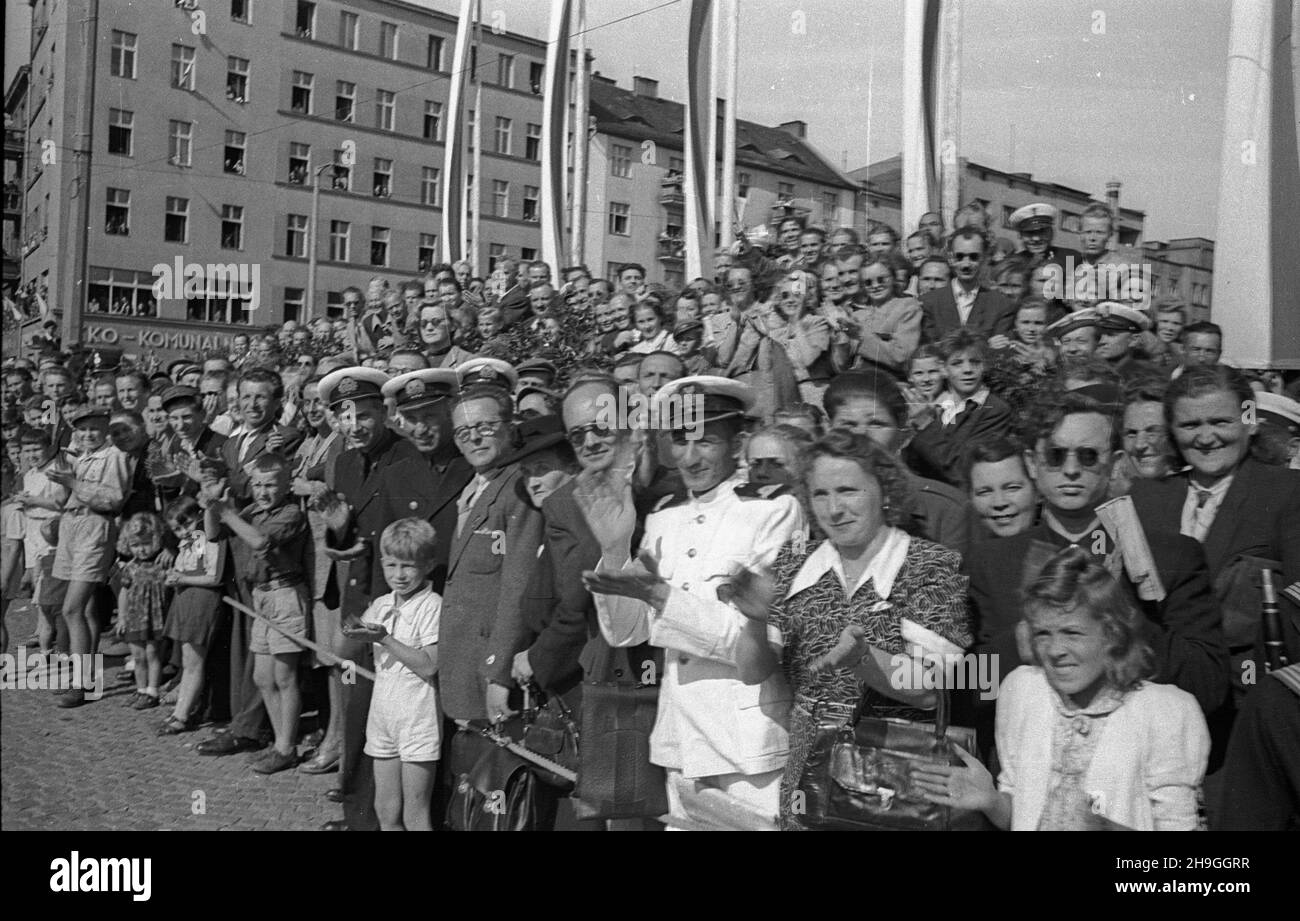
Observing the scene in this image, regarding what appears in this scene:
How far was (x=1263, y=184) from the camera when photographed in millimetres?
4301

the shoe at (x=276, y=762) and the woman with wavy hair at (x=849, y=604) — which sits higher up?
Result: the woman with wavy hair at (x=849, y=604)

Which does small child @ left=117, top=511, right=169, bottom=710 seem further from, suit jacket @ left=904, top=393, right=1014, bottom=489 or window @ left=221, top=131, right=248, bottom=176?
suit jacket @ left=904, top=393, right=1014, bottom=489

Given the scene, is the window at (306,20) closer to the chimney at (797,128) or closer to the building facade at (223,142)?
the building facade at (223,142)

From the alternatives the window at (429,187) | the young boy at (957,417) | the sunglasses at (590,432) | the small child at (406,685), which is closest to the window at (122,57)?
the window at (429,187)

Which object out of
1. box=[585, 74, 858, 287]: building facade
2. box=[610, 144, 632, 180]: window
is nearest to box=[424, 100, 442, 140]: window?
box=[585, 74, 858, 287]: building facade

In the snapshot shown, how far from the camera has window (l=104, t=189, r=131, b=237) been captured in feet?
18.0

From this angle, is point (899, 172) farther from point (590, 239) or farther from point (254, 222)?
point (590, 239)

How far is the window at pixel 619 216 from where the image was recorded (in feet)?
33.9

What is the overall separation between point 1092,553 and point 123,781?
3731 millimetres

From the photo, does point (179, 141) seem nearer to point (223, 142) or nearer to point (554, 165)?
point (223, 142)

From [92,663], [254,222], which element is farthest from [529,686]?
[92,663]

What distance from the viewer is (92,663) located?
6.05 meters

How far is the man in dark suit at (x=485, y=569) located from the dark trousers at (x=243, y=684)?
5.28ft
